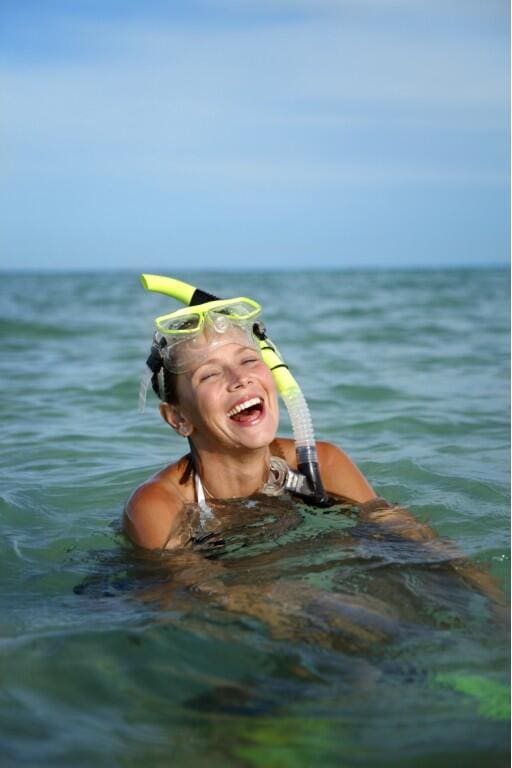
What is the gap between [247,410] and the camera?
13.0 feet

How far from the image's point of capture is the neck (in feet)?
13.5

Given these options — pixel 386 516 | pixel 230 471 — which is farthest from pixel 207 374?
pixel 386 516

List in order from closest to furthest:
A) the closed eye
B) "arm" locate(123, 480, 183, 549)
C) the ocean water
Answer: the ocean water → "arm" locate(123, 480, 183, 549) → the closed eye

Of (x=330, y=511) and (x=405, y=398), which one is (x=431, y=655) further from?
(x=405, y=398)

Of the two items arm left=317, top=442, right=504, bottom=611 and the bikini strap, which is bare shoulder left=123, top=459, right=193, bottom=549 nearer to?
the bikini strap

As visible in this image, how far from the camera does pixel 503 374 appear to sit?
10.1 m

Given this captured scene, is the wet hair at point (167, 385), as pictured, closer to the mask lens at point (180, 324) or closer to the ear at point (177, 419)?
the ear at point (177, 419)

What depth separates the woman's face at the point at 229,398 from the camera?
12.7ft

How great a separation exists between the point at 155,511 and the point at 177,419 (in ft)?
1.39

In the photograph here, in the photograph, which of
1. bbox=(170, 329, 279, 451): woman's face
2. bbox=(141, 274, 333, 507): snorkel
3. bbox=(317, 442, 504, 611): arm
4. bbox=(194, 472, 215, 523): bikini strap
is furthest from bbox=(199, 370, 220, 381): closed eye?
bbox=(317, 442, 504, 611): arm

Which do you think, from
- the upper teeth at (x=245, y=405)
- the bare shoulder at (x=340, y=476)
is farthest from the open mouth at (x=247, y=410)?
the bare shoulder at (x=340, y=476)

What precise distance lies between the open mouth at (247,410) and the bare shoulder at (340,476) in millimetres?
543

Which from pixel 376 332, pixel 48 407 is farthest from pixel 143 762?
pixel 376 332

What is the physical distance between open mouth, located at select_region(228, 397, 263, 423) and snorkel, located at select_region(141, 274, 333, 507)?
244 millimetres
